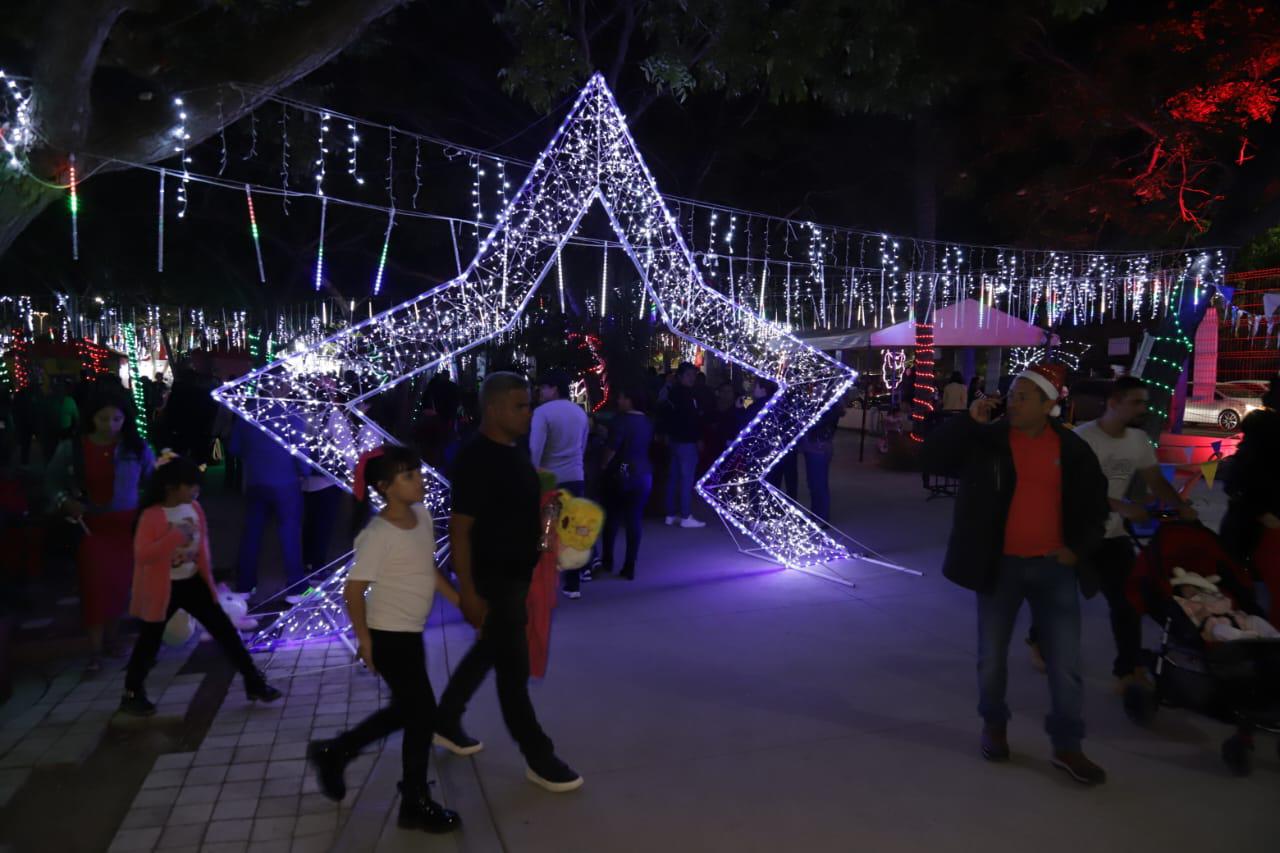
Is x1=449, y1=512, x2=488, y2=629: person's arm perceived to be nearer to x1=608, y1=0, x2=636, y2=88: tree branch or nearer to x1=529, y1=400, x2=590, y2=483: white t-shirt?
x1=529, y1=400, x2=590, y2=483: white t-shirt

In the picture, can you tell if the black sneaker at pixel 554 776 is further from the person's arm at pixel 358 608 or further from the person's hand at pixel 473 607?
the person's arm at pixel 358 608

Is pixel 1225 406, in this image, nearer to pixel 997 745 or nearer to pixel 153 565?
pixel 997 745

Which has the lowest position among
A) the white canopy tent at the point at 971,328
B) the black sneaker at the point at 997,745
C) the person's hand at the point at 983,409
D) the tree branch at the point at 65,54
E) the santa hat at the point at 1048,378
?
the black sneaker at the point at 997,745

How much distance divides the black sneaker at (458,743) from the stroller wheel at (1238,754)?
10.7 ft

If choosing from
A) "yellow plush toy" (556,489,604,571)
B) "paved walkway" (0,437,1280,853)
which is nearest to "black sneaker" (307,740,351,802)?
"paved walkway" (0,437,1280,853)

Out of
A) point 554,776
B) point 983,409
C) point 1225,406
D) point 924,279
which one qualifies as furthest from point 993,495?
point 1225,406

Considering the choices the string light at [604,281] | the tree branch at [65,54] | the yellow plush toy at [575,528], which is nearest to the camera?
the yellow plush toy at [575,528]

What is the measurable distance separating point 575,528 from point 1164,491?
10.1 feet

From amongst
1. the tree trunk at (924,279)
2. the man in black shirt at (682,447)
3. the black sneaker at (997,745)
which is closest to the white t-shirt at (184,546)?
the black sneaker at (997,745)

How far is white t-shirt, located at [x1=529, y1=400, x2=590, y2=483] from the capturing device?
20.9 feet

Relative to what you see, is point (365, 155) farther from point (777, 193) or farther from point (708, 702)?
point (708, 702)

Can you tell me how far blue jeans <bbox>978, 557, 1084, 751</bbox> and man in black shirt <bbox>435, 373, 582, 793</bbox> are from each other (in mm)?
1899

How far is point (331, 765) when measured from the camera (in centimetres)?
330

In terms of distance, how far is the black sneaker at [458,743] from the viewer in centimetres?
384
